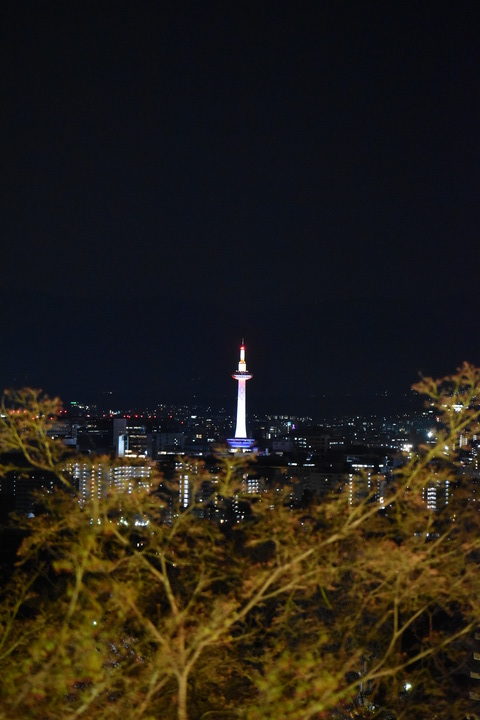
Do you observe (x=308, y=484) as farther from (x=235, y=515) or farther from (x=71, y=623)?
(x=71, y=623)

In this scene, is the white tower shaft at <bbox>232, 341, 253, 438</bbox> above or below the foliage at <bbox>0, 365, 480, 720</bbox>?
above

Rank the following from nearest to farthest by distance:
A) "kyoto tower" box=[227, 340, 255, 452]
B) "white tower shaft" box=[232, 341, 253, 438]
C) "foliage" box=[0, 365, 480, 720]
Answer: "foliage" box=[0, 365, 480, 720], "kyoto tower" box=[227, 340, 255, 452], "white tower shaft" box=[232, 341, 253, 438]

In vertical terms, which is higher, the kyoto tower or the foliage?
the kyoto tower

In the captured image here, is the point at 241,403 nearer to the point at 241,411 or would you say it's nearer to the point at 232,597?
the point at 241,411

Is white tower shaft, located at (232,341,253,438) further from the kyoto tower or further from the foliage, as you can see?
the foliage

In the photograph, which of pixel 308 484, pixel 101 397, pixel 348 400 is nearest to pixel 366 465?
pixel 308 484

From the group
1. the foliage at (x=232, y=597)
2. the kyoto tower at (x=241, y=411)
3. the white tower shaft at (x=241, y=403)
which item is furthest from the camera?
the white tower shaft at (x=241, y=403)

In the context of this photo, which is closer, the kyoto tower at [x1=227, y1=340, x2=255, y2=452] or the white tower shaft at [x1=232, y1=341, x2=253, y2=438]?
the kyoto tower at [x1=227, y1=340, x2=255, y2=452]

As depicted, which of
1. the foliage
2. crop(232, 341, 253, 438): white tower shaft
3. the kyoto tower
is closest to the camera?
the foliage

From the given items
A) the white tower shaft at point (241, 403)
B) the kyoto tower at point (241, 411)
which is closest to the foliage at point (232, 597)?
the kyoto tower at point (241, 411)

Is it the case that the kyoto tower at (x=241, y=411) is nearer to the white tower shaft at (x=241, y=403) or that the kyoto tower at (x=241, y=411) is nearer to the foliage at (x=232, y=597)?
the white tower shaft at (x=241, y=403)

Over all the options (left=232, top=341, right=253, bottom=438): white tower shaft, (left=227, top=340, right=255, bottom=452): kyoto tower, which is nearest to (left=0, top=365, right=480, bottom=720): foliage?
(left=227, top=340, right=255, bottom=452): kyoto tower
